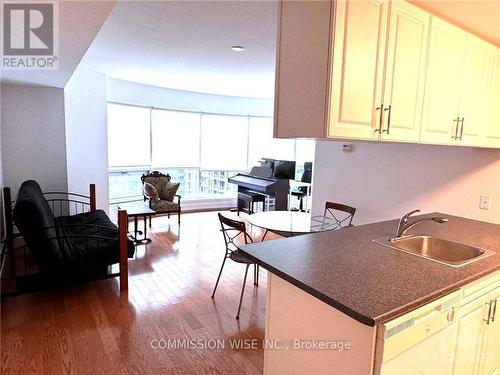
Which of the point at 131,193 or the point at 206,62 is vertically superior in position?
the point at 206,62

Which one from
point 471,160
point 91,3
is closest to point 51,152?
point 91,3

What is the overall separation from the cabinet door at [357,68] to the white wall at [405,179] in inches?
61.6

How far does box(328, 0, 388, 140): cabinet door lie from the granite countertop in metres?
0.61

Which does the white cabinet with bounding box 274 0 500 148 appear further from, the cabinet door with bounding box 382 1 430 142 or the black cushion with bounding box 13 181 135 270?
the black cushion with bounding box 13 181 135 270

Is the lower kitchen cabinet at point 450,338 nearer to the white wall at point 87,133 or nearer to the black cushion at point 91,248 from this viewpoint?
the black cushion at point 91,248

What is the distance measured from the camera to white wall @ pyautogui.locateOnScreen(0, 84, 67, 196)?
3998 mm

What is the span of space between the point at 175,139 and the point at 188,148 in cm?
35

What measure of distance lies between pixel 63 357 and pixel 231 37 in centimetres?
304

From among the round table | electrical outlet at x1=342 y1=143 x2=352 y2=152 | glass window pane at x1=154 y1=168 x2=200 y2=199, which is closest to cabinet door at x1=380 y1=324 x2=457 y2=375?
the round table

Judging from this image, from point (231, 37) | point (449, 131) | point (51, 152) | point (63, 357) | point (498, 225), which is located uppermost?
point (231, 37)

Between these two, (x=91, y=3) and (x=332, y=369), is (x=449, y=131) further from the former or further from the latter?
(x=91, y=3)

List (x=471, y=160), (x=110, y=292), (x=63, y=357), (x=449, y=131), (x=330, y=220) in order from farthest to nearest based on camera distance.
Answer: (x=330, y=220), (x=110, y=292), (x=471, y=160), (x=63, y=357), (x=449, y=131)

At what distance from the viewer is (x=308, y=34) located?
1.40 m

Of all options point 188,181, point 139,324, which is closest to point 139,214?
point 139,324
